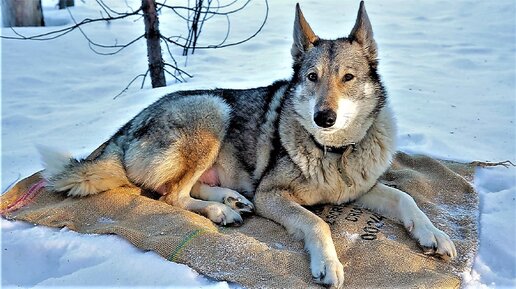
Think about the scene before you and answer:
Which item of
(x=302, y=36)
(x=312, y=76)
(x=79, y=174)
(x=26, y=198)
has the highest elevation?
(x=302, y=36)

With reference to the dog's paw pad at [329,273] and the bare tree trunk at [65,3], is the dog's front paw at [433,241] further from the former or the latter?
the bare tree trunk at [65,3]

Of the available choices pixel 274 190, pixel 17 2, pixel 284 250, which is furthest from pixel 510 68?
pixel 17 2

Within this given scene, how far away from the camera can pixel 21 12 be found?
843cm

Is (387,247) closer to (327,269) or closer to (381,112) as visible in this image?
(327,269)

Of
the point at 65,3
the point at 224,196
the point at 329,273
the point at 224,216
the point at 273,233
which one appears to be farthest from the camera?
the point at 65,3

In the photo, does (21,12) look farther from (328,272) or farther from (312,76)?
(328,272)

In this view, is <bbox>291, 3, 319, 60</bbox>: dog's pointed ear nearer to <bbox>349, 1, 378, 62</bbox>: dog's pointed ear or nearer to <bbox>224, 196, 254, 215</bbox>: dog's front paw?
<bbox>349, 1, 378, 62</bbox>: dog's pointed ear

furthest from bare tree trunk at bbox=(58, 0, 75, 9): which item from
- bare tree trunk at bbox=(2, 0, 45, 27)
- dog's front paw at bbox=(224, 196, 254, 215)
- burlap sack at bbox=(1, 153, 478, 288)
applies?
dog's front paw at bbox=(224, 196, 254, 215)

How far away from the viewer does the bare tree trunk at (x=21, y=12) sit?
8375 millimetres

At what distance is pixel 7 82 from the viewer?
611cm

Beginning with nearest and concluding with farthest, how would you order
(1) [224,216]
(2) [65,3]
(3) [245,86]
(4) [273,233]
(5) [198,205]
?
(4) [273,233], (1) [224,216], (5) [198,205], (3) [245,86], (2) [65,3]

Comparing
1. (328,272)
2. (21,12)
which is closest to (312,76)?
(328,272)

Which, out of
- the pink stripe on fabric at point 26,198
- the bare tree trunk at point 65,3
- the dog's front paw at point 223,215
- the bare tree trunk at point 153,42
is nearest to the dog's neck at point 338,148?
the dog's front paw at point 223,215

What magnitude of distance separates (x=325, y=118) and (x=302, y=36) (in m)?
0.77
